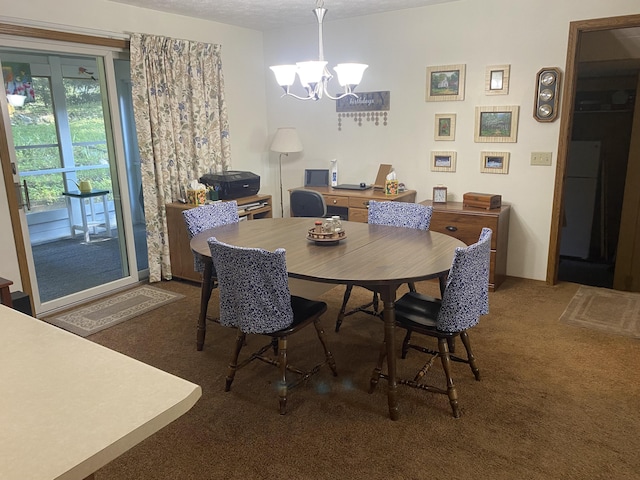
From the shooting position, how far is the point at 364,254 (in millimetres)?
2551

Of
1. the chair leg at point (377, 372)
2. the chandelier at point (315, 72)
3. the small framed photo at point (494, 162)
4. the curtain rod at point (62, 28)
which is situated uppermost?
the curtain rod at point (62, 28)

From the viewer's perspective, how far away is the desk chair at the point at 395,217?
129 inches

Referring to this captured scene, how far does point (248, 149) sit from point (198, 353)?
111 inches

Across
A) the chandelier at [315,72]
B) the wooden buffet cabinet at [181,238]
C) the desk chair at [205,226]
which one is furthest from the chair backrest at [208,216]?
the chandelier at [315,72]

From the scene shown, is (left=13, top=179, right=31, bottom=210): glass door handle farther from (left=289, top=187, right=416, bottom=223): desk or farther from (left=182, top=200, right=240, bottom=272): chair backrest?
(left=289, top=187, right=416, bottom=223): desk

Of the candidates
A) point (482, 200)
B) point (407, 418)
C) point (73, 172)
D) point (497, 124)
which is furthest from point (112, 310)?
point (497, 124)

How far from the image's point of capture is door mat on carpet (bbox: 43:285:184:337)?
11.5ft

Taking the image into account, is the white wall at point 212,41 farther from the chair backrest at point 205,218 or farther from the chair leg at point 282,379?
the chair leg at point 282,379

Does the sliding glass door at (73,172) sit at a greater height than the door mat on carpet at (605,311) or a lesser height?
greater

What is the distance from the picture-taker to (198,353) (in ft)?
10.0

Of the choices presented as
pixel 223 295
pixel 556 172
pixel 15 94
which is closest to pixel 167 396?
pixel 223 295

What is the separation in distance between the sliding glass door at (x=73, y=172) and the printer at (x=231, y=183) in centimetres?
69

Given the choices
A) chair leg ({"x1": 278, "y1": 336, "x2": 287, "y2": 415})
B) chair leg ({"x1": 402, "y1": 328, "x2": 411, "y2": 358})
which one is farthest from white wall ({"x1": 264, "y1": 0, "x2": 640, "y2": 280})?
chair leg ({"x1": 278, "y1": 336, "x2": 287, "y2": 415})

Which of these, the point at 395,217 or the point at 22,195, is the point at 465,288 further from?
the point at 22,195
